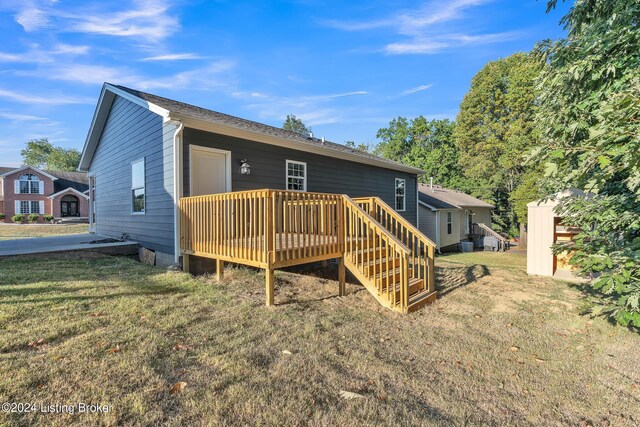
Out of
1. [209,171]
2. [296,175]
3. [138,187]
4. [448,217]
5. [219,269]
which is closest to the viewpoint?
[219,269]

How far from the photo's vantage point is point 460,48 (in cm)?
1102

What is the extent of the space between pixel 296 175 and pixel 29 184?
119 ft

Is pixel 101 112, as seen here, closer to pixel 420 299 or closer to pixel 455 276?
pixel 420 299

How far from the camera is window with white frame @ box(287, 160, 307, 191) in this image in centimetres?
884

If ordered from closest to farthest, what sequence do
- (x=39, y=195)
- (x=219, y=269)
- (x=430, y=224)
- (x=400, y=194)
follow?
(x=219, y=269), (x=400, y=194), (x=430, y=224), (x=39, y=195)

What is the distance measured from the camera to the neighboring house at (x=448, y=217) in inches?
708

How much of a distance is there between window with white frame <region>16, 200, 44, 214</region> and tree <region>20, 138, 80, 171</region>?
2569 cm

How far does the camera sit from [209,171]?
23.9 ft

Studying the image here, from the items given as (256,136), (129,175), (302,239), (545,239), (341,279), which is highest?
(256,136)

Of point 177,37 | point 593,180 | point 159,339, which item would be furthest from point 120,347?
point 177,37

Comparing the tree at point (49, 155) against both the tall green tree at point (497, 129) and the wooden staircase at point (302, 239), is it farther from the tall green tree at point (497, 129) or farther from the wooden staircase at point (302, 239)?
the wooden staircase at point (302, 239)

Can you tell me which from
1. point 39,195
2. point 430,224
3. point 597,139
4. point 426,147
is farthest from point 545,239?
point 39,195

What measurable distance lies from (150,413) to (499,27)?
12.4m

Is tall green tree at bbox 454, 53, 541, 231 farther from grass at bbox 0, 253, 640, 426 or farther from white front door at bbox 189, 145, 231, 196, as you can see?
white front door at bbox 189, 145, 231, 196
